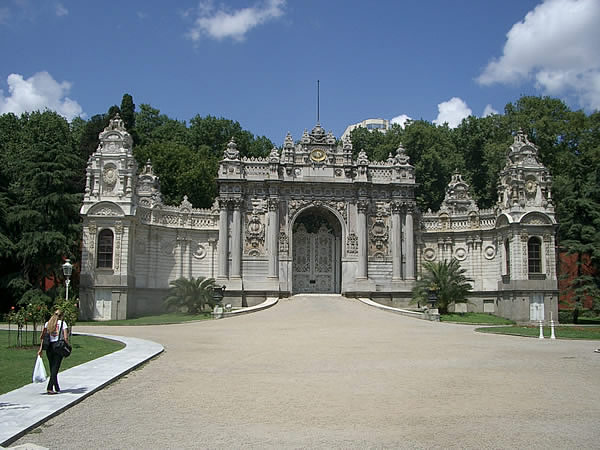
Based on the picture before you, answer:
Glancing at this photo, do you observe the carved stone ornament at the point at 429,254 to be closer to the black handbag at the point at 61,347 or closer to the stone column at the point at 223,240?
the stone column at the point at 223,240

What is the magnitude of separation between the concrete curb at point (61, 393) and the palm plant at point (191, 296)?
2024cm

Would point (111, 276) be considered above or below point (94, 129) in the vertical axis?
below

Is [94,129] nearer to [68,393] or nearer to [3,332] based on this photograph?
[3,332]

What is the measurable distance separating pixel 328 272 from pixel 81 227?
19669 millimetres

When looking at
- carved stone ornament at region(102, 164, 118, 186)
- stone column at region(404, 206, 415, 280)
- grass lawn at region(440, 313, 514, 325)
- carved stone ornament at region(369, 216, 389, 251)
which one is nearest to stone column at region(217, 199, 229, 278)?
carved stone ornament at region(102, 164, 118, 186)

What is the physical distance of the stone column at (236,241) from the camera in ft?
156

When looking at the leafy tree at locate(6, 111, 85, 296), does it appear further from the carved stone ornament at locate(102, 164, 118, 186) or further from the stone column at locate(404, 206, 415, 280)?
the stone column at locate(404, 206, 415, 280)

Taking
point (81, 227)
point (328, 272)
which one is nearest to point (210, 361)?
point (81, 227)

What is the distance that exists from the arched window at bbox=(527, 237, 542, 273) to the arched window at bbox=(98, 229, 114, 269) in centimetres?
2835

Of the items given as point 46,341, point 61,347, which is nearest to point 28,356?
point 46,341

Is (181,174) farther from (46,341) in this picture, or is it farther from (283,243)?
(46,341)

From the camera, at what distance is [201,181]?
62.2 meters

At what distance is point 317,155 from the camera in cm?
4988

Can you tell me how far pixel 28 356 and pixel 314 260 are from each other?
33294mm
